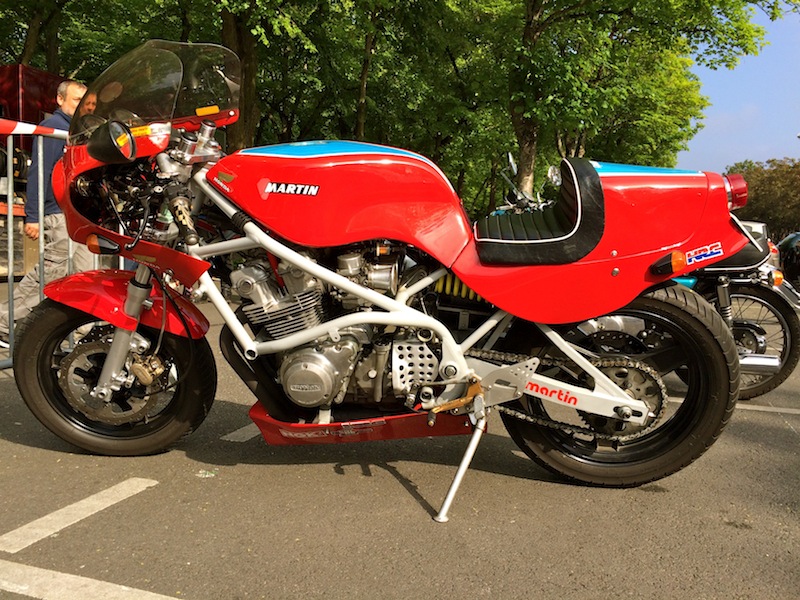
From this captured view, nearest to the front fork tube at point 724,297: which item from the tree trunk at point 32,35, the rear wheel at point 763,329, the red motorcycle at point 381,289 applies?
the rear wheel at point 763,329

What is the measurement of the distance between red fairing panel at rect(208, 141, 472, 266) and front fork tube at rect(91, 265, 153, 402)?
2.15ft

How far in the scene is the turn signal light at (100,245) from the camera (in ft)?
10.7

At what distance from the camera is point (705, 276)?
496 centimetres

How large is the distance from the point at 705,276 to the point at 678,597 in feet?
10.1

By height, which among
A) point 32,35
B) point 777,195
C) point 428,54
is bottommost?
point 777,195

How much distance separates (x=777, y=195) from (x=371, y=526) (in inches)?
2186

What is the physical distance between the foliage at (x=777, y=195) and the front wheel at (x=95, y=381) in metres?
52.7

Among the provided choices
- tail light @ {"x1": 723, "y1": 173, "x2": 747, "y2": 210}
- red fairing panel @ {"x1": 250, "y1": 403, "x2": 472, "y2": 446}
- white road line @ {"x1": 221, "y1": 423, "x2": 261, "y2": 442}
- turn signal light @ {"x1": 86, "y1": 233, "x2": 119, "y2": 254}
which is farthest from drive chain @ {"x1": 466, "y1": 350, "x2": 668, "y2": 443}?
turn signal light @ {"x1": 86, "y1": 233, "x2": 119, "y2": 254}

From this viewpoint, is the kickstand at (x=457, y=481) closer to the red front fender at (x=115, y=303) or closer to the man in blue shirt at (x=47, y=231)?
the red front fender at (x=115, y=303)

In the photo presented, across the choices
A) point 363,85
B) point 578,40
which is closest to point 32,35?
point 363,85

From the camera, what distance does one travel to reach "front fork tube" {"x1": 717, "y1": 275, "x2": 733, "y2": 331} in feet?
16.1

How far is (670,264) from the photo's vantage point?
2.84m

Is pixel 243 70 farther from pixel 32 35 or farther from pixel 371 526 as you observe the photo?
pixel 371 526

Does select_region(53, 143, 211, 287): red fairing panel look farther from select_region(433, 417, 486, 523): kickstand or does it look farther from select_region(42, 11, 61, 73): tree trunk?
select_region(42, 11, 61, 73): tree trunk
